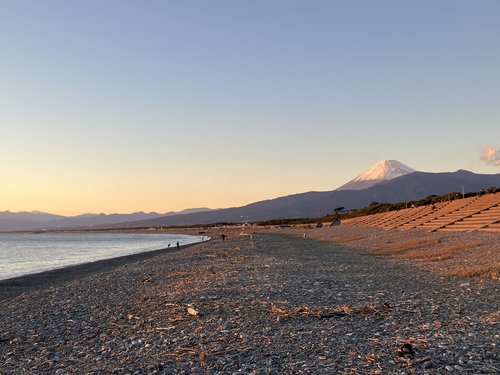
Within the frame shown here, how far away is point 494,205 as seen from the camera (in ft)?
120

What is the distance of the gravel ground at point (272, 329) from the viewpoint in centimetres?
709

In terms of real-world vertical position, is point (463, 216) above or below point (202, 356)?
above

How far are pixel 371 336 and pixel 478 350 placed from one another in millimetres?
1878

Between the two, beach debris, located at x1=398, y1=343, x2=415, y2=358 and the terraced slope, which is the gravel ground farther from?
the terraced slope

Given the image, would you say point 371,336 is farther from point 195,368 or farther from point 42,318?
point 42,318

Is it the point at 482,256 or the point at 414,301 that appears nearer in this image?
the point at 414,301

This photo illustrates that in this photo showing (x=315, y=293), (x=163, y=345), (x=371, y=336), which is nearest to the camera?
(x=371, y=336)

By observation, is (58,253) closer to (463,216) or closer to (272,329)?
(463,216)

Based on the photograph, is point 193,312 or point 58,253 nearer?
point 193,312

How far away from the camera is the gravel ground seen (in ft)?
23.2

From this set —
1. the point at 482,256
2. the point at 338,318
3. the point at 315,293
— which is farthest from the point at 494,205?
the point at 338,318

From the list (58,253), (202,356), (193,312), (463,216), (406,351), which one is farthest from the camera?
(58,253)

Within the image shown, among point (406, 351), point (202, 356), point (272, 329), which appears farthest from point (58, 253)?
point (406, 351)

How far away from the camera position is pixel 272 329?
935 cm
